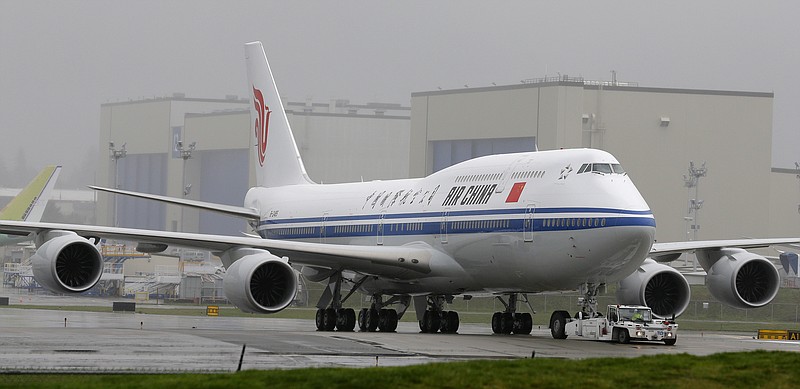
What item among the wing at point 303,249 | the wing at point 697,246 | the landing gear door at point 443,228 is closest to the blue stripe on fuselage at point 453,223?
the landing gear door at point 443,228

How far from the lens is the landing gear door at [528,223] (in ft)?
107

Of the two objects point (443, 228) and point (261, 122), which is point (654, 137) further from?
point (443, 228)

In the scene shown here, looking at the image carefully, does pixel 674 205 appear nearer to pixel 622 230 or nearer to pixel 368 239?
pixel 368 239

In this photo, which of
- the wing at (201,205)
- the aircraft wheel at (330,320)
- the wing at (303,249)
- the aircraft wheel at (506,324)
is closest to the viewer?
the wing at (303,249)

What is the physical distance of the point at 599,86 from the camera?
335ft

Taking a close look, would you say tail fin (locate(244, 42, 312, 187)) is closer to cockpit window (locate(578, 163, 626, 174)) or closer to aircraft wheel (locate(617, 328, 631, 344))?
cockpit window (locate(578, 163, 626, 174))

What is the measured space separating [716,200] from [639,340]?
257ft

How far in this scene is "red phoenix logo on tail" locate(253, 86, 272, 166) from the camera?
160 feet

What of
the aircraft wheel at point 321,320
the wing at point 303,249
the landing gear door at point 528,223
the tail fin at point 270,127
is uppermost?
Result: the tail fin at point 270,127

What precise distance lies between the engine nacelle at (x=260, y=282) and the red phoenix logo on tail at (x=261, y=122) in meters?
14.3

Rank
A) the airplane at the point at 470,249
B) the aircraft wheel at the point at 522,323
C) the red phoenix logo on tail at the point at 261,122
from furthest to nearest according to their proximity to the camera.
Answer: the red phoenix logo on tail at the point at 261,122 → the aircraft wheel at the point at 522,323 → the airplane at the point at 470,249

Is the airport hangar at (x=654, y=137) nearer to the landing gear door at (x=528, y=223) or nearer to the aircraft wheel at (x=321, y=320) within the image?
the aircraft wheel at (x=321, y=320)

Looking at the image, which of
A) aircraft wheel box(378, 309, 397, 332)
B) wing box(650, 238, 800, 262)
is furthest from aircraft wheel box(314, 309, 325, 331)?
wing box(650, 238, 800, 262)

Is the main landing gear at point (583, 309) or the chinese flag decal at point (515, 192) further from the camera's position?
the chinese flag decal at point (515, 192)
